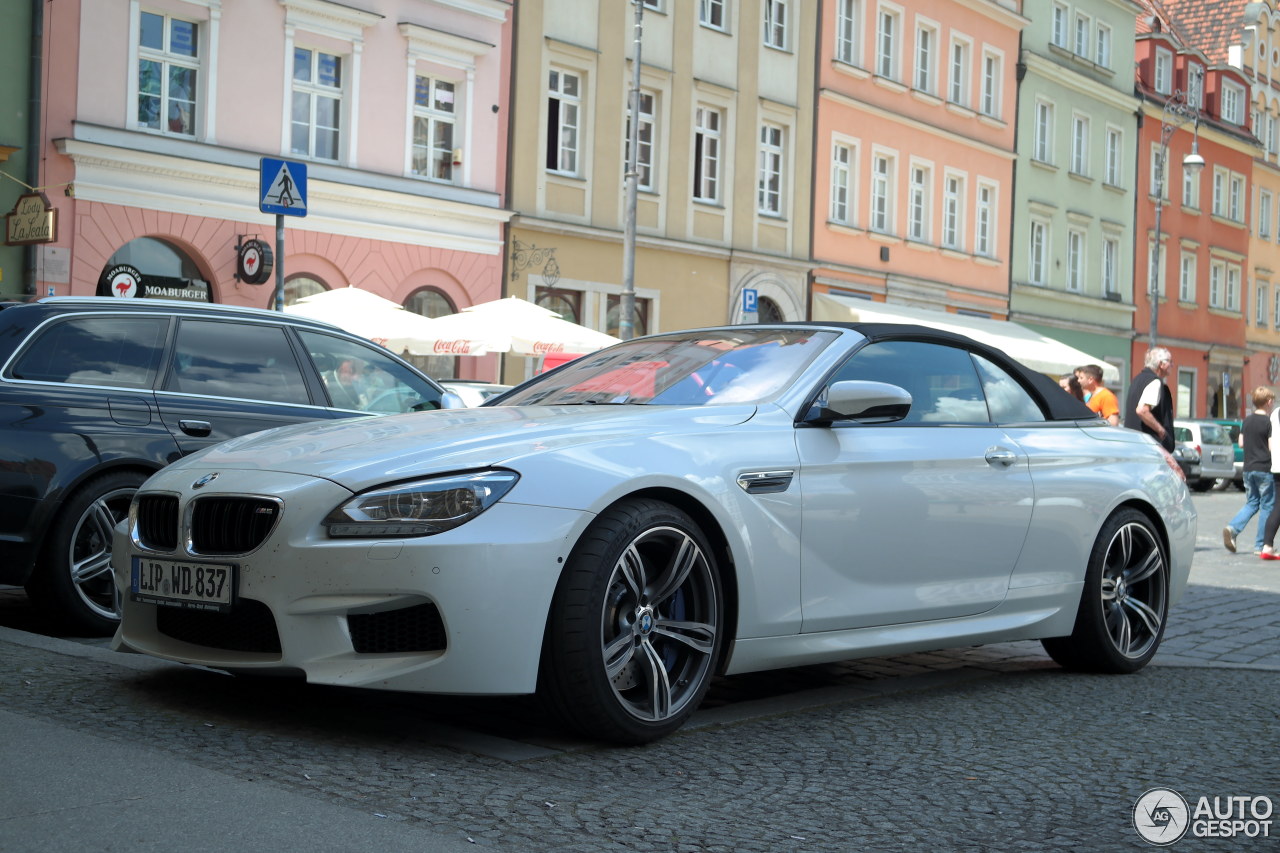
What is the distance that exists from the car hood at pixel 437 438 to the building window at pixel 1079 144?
40856 mm

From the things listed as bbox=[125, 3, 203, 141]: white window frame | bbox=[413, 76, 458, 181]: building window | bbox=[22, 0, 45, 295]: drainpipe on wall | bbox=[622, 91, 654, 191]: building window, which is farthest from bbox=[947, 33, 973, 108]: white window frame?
bbox=[22, 0, 45, 295]: drainpipe on wall

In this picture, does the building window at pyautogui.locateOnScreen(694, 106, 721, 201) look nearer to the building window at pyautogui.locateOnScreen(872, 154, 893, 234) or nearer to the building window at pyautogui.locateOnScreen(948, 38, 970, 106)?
the building window at pyautogui.locateOnScreen(872, 154, 893, 234)

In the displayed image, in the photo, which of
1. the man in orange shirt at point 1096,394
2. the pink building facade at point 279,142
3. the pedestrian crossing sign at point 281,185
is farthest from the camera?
Result: the pink building facade at point 279,142

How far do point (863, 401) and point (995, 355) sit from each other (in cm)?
143

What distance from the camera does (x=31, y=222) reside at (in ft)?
61.9

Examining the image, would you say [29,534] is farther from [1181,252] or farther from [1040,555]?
[1181,252]

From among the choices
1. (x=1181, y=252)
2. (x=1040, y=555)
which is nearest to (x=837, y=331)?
(x=1040, y=555)

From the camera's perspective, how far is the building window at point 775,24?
32.0 metres

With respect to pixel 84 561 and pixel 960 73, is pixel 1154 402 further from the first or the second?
pixel 960 73

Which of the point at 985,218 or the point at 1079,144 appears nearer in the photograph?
the point at 985,218

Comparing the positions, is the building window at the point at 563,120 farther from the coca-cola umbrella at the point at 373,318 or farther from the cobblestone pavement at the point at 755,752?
the cobblestone pavement at the point at 755,752

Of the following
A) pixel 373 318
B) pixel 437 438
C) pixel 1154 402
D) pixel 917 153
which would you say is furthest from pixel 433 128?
pixel 437 438

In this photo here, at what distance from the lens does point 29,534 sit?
7156mm

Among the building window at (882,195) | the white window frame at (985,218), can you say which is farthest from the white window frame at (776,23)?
the white window frame at (985,218)
